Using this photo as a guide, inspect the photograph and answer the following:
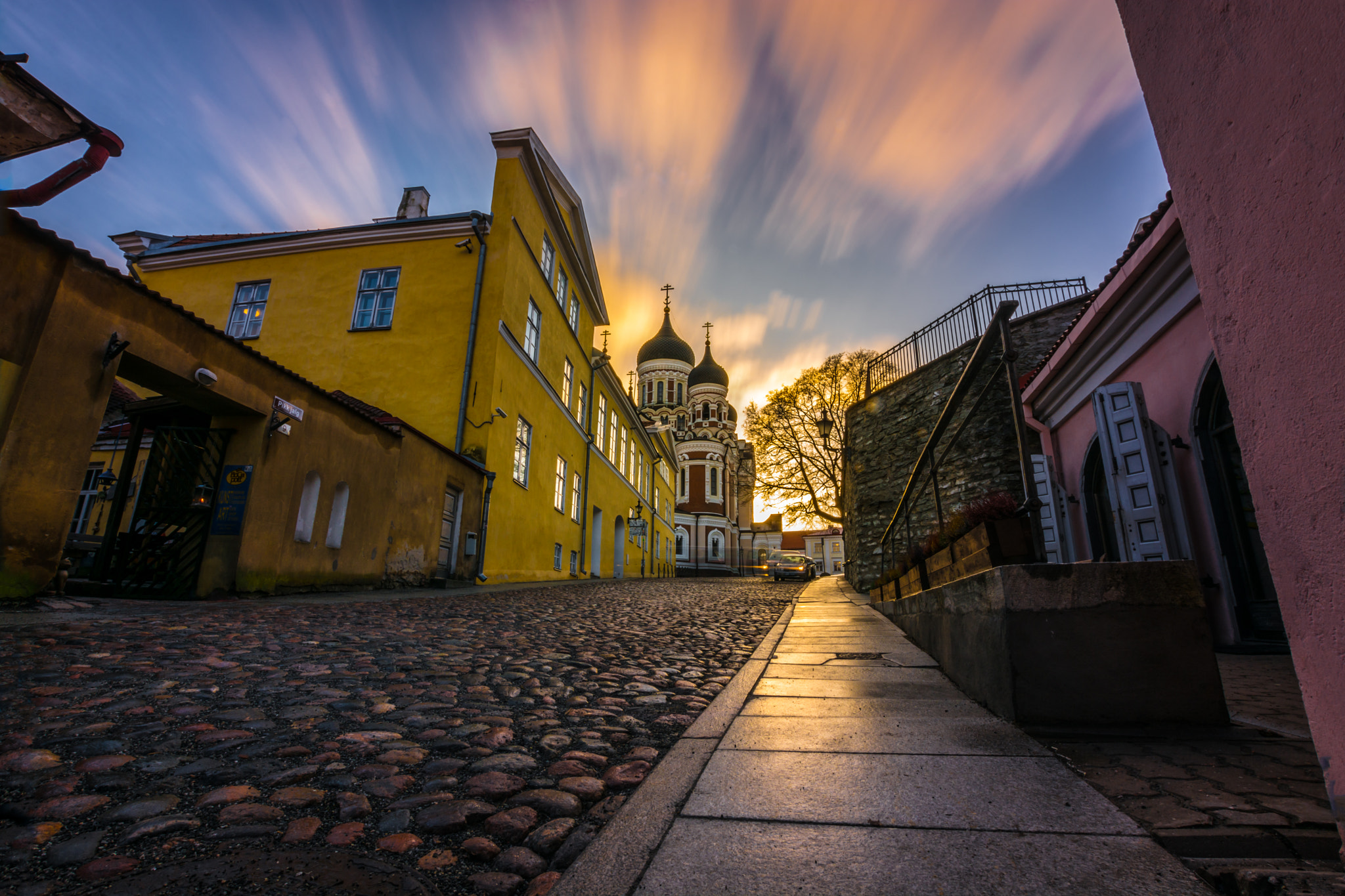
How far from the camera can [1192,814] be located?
1497 millimetres

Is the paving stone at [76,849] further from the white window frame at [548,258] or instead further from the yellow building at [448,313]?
the white window frame at [548,258]

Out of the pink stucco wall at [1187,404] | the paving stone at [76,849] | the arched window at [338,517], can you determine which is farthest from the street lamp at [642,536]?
the paving stone at [76,849]

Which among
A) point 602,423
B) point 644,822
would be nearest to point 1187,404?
point 644,822

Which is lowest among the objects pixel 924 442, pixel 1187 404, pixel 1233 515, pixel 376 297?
pixel 1233 515

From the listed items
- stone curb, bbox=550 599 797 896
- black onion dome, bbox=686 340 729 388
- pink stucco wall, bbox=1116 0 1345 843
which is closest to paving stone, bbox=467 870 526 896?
stone curb, bbox=550 599 797 896

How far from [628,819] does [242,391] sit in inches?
330

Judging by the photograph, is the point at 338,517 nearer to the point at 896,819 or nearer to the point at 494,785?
the point at 494,785

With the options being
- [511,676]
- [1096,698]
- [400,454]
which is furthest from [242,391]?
[1096,698]

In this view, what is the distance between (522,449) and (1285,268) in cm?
1461

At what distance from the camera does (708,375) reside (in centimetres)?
5638

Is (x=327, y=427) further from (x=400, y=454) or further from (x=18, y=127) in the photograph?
(x=18, y=127)

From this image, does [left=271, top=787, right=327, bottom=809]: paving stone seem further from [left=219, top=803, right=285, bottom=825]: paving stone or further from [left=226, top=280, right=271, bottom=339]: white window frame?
[left=226, top=280, right=271, bottom=339]: white window frame

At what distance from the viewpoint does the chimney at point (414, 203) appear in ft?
56.0

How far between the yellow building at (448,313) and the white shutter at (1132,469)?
1073 cm
